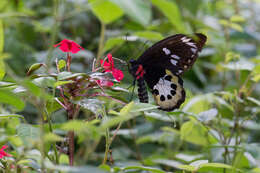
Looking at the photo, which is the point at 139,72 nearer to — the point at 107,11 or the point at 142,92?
the point at 142,92

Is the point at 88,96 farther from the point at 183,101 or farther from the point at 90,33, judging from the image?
the point at 90,33

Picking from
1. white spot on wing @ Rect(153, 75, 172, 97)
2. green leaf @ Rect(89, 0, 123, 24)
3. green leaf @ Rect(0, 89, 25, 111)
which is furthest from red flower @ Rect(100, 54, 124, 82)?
green leaf @ Rect(89, 0, 123, 24)

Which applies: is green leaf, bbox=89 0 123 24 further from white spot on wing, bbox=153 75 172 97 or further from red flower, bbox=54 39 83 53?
red flower, bbox=54 39 83 53

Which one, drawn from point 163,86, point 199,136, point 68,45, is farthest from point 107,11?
point 68,45

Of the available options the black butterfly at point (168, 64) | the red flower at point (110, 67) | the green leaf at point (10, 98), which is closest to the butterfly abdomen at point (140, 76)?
the black butterfly at point (168, 64)

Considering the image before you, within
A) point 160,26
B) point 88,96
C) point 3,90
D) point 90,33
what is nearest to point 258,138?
point 160,26
